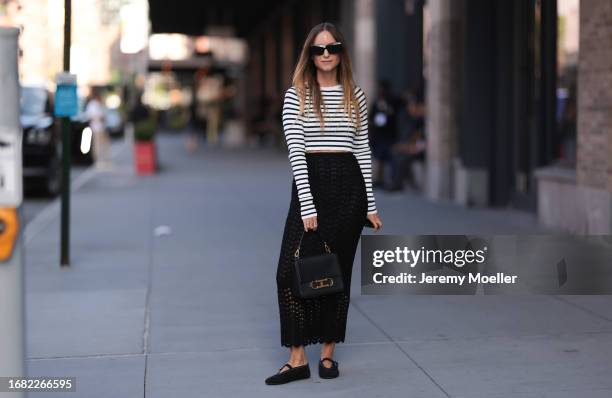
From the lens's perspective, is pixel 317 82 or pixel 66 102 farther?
pixel 66 102

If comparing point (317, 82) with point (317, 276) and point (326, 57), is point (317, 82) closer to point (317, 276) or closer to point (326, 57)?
point (326, 57)

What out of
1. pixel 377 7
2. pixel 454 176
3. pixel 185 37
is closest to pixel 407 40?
pixel 377 7

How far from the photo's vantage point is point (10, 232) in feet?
11.3

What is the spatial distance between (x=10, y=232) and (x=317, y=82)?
2505mm

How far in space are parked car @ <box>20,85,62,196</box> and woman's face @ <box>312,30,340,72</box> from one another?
Answer: 39.7 ft

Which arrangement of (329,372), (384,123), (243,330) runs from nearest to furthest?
(329,372) → (243,330) → (384,123)

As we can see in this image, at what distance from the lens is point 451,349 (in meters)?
6.30

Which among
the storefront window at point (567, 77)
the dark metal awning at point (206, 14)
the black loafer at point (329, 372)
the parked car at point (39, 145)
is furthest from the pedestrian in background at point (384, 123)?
the dark metal awning at point (206, 14)

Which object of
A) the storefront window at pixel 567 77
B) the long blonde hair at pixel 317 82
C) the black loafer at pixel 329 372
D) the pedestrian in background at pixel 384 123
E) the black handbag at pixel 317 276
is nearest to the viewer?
the black handbag at pixel 317 276

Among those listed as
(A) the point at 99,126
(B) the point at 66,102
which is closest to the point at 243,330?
(B) the point at 66,102

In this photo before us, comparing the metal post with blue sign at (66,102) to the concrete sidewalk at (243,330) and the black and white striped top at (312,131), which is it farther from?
the black and white striped top at (312,131)

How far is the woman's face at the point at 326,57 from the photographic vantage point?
217 inches

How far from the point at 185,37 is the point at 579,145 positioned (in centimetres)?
4550

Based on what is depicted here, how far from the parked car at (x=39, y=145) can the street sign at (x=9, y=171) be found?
1381cm
